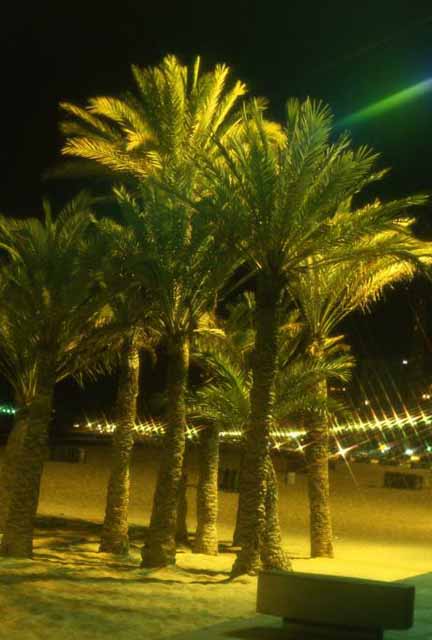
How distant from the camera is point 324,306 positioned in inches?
656

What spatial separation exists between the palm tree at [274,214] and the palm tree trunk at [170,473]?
1.53 m

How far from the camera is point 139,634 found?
316 inches

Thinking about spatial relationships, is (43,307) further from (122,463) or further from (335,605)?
(335,605)

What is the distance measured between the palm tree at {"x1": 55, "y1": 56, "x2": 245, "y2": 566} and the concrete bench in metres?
5.60

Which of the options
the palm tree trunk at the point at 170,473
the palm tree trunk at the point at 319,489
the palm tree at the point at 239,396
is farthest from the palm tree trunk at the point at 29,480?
the palm tree trunk at the point at 319,489

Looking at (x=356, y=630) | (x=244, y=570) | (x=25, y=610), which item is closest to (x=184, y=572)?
(x=244, y=570)

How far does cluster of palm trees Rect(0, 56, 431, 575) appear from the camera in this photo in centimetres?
1197

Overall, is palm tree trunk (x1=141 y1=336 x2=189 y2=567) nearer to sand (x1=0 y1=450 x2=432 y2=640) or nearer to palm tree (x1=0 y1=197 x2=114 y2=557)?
sand (x1=0 y1=450 x2=432 y2=640)

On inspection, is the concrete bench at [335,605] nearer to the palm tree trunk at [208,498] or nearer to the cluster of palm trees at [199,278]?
the cluster of palm trees at [199,278]

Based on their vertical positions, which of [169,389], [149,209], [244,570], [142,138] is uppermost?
[142,138]

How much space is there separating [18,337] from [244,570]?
5725mm

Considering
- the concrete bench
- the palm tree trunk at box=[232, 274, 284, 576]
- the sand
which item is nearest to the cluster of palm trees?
the palm tree trunk at box=[232, 274, 284, 576]

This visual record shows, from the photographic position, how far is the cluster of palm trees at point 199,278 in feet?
39.3

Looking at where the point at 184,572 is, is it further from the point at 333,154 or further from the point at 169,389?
the point at 333,154
